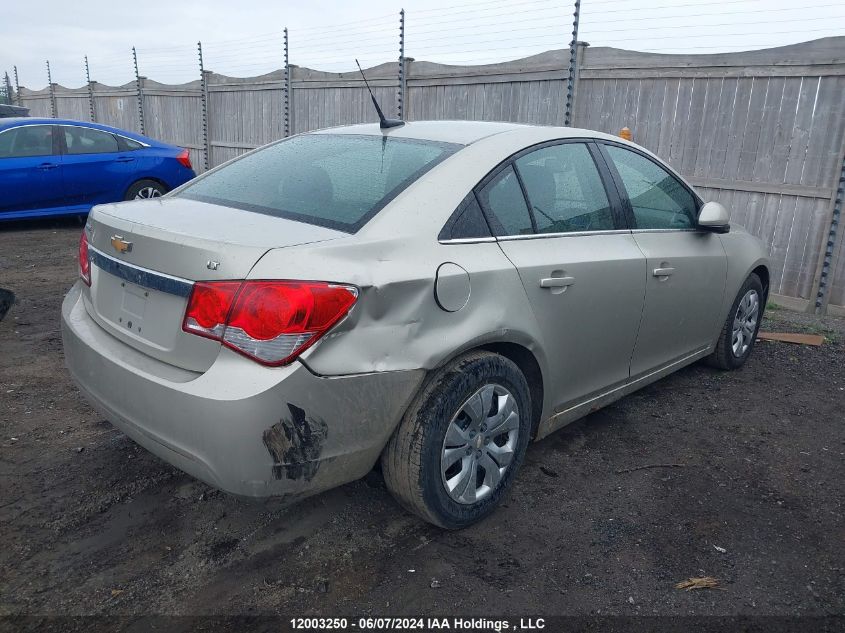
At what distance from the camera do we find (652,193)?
3916mm

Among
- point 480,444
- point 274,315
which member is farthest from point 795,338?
point 274,315

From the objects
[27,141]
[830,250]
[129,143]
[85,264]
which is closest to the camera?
[85,264]

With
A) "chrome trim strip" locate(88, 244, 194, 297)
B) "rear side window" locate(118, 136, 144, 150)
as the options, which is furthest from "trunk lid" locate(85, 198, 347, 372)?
"rear side window" locate(118, 136, 144, 150)

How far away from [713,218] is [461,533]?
236 centimetres

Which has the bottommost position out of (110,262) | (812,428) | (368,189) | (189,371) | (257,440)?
(812,428)

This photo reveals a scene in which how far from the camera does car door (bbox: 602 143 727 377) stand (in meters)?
3.67

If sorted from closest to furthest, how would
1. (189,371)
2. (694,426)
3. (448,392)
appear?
(189,371) < (448,392) < (694,426)

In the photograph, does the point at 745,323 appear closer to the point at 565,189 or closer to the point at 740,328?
the point at 740,328

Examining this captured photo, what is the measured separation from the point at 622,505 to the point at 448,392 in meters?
1.12

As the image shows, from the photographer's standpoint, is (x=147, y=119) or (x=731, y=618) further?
(x=147, y=119)

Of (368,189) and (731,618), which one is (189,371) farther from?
(731,618)

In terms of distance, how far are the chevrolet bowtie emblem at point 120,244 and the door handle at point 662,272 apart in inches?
97.9

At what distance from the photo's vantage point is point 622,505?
3135 mm

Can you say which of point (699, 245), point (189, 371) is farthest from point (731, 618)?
point (699, 245)
